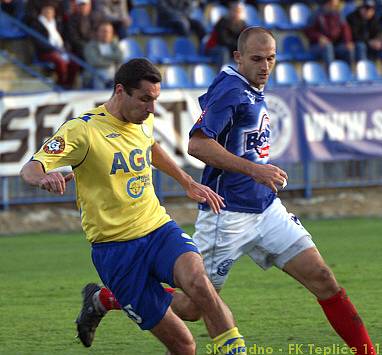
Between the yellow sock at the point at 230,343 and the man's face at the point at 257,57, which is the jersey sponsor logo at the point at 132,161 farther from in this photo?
the yellow sock at the point at 230,343

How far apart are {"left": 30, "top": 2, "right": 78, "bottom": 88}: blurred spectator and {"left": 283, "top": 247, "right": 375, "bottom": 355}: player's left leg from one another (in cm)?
1177

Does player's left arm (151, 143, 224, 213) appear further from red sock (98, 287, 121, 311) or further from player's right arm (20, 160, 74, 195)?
player's right arm (20, 160, 74, 195)

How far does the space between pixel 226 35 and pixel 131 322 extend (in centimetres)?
1179

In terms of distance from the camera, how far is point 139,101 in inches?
259

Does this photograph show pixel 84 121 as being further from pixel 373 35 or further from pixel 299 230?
pixel 373 35

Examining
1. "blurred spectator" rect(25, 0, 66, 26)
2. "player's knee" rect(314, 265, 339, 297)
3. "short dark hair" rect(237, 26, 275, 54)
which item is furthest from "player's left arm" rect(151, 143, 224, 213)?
"blurred spectator" rect(25, 0, 66, 26)

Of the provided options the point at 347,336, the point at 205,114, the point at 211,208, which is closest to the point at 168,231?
the point at 211,208

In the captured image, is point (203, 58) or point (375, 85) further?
point (203, 58)

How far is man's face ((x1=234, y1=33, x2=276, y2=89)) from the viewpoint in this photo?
23.9 feet

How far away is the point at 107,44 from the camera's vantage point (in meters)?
18.7

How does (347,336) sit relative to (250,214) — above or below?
below

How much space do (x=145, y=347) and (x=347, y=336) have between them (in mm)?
1658

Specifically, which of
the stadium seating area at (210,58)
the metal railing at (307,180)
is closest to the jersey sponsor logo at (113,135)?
the metal railing at (307,180)

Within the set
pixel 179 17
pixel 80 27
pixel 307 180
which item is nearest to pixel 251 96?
pixel 307 180
